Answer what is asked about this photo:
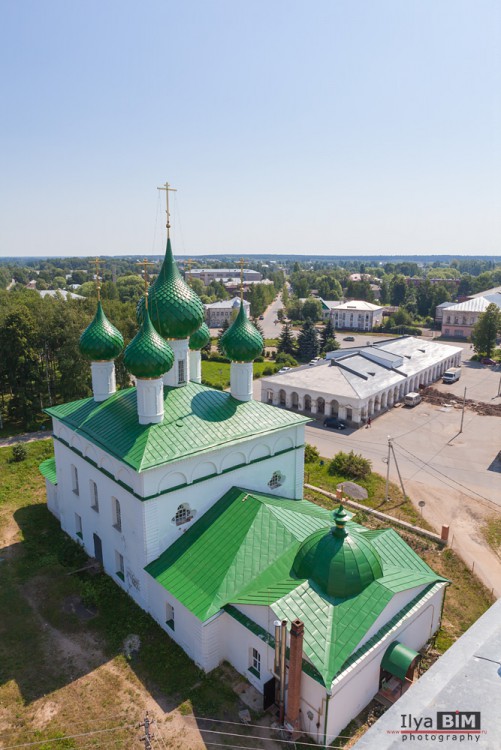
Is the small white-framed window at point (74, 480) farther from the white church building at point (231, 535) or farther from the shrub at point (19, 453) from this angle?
the shrub at point (19, 453)

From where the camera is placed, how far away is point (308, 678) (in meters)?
11.4

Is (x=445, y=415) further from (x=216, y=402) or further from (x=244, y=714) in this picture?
(x=244, y=714)

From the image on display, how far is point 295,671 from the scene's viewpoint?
443 inches

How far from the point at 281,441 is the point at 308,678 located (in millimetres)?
8344

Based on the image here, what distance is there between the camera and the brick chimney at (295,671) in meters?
11.0

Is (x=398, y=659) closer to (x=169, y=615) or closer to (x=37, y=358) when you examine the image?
(x=169, y=615)

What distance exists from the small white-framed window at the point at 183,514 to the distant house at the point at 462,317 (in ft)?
237

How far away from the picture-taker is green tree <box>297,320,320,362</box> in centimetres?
6341

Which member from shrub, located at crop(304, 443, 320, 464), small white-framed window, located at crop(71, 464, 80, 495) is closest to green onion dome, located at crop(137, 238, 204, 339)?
small white-framed window, located at crop(71, 464, 80, 495)

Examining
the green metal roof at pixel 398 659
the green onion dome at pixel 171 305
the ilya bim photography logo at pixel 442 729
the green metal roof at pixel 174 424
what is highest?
the green onion dome at pixel 171 305

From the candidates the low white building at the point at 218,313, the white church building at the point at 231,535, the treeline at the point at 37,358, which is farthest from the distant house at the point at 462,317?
the white church building at the point at 231,535

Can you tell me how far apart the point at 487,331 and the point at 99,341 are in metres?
54.6

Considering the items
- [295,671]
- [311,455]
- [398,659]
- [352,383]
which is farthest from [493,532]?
[352,383]

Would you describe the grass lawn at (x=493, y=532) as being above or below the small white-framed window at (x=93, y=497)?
below
